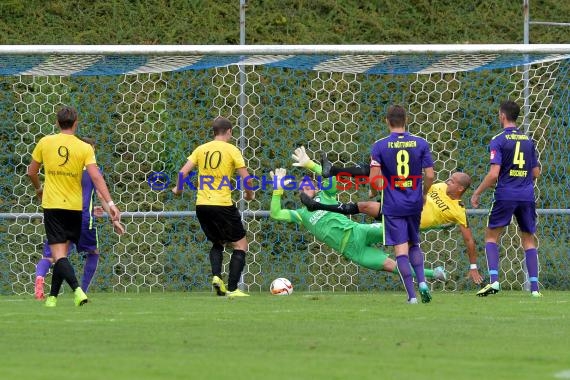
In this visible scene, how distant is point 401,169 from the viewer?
11.4 meters

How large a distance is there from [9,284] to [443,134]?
227 inches

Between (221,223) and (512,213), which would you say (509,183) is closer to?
(512,213)

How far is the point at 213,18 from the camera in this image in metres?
19.1

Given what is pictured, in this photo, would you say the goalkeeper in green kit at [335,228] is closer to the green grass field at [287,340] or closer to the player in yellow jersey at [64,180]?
the green grass field at [287,340]

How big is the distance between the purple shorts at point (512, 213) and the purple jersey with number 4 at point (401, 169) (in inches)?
55.1

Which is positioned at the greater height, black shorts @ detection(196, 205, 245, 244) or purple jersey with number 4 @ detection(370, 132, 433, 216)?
purple jersey with number 4 @ detection(370, 132, 433, 216)

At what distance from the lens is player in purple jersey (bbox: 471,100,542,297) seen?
40.5 feet

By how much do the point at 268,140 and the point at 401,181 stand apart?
453 cm

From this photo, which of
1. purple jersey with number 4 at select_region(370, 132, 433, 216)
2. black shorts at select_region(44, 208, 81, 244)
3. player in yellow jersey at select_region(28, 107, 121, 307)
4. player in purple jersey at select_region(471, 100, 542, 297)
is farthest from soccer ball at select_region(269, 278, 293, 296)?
black shorts at select_region(44, 208, 81, 244)

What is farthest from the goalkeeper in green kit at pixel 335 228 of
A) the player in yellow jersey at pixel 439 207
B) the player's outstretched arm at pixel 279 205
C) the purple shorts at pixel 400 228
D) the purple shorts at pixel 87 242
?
the purple shorts at pixel 400 228

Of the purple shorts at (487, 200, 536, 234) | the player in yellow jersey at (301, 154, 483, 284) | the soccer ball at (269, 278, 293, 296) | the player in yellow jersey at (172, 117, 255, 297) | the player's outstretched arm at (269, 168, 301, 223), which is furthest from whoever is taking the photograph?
the player's outstretched arm at (269, 168, 301, 223)

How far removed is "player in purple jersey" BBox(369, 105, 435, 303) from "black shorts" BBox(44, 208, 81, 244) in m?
2.71

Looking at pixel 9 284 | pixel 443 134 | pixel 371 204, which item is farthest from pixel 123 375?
pixel 443 134

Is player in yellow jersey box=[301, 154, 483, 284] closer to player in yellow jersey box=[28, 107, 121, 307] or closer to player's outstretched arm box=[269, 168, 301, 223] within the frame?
player's outstretched arm box=[269, 168, 301, 223]
